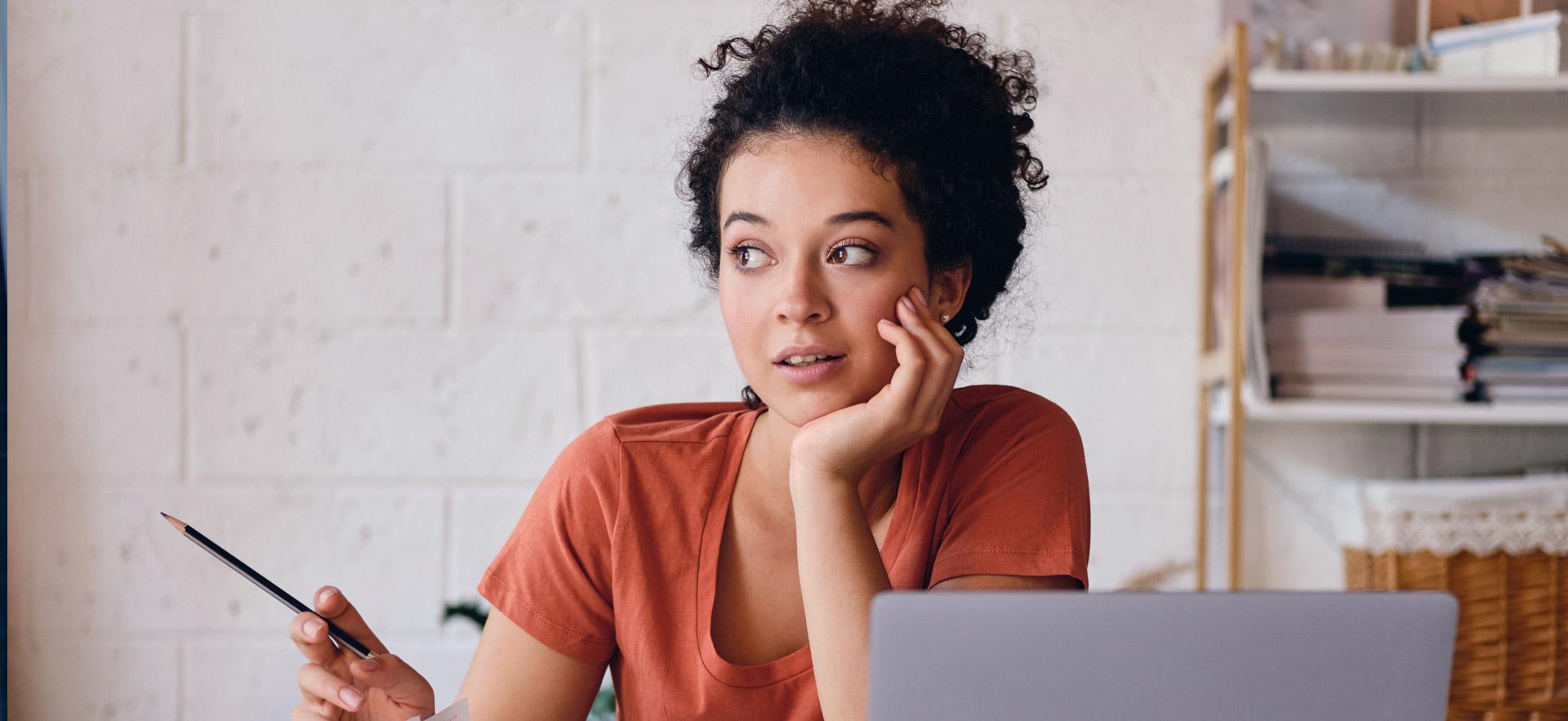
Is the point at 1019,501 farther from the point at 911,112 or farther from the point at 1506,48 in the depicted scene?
the point at 1506,48

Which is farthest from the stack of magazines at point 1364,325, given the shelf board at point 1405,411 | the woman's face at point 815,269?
the woman's face at point 815,269

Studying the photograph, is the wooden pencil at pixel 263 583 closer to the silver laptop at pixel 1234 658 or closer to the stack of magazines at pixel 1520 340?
the silver laptop at pixel 1234 658

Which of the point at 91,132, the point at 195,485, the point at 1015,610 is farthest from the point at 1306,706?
the point at 91,132

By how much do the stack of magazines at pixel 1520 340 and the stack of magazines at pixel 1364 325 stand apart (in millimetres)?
27

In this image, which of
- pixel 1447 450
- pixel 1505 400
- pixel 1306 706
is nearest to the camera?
pixel 1306 706

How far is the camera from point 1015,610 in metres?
0.54

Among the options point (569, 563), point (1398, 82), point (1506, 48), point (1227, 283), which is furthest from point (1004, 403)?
point (1506, 48)

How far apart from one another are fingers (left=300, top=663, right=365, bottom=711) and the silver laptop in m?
0.50

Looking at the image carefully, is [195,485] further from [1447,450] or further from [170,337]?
[1447,450]

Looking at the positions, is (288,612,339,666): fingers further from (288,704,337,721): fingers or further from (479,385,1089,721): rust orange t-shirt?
(479,385,1089,721): rust orange t-shirt

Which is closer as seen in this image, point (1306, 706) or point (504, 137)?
point (1306, 706)

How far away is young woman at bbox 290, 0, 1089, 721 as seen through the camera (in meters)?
0.91

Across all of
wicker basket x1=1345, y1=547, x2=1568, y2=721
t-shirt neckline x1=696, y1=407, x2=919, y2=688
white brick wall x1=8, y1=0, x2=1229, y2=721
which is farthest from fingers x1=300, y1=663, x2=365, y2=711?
wicker basket x1=1345, y1=547, x2=1568, y2=721

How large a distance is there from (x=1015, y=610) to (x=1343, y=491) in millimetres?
1330
